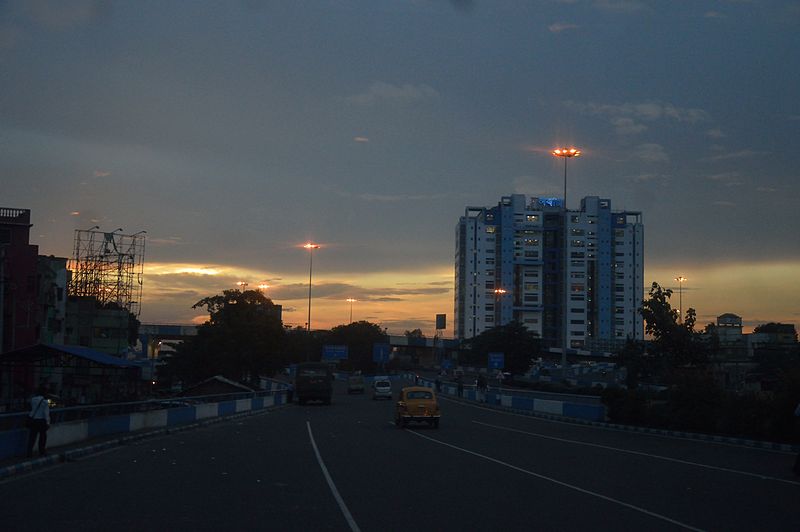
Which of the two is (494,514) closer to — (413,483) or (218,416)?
(413,483)

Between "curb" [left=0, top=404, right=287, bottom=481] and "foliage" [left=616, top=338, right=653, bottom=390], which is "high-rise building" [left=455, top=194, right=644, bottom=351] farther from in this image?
"curb" [left=0, top=404, right=287, bottom=481]

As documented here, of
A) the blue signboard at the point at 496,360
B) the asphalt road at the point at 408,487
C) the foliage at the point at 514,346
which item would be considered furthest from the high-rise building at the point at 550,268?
the asphalt road at the point at 408,487

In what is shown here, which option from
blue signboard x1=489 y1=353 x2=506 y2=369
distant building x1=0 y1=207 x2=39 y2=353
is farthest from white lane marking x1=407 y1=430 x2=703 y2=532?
blue signboard x1=489 y1=353 x2=506 y2=369

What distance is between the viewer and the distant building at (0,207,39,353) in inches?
2243

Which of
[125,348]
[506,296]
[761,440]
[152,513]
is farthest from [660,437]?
[506,296]

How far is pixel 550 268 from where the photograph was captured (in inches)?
7367

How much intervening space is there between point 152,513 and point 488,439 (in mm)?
19280

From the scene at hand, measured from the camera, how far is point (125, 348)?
90250 mm

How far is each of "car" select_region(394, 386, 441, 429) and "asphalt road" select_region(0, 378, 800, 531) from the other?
716 cm

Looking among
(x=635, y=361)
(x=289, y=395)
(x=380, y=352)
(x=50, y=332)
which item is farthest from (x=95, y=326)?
(x=635, y=361)

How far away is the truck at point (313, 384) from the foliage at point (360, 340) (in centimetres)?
9662

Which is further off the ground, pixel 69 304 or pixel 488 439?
pixel 69 304

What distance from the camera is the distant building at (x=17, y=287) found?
57.0m

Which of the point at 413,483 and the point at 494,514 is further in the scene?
the point at 413,483
